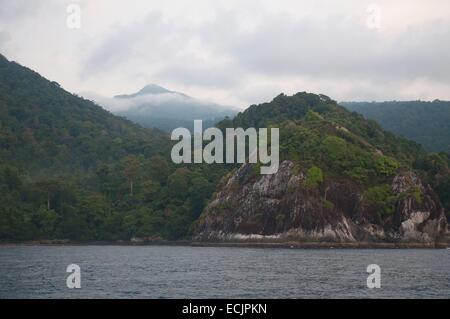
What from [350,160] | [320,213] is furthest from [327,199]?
[350,160]

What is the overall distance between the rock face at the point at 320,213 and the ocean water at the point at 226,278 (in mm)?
47619

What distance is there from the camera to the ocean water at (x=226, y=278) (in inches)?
2456

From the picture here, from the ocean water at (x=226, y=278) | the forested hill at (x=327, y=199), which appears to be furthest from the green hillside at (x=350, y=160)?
the ocean water at (x=226, y=278)

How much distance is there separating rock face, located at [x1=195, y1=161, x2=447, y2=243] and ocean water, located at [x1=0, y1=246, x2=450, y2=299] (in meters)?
47.6

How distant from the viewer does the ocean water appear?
6238 centimetres

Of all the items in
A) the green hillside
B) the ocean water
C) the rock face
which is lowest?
the ocean water

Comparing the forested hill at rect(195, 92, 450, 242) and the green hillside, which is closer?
the forested hill at rect(195, 92, 450, 242)

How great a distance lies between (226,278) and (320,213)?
82839 mm

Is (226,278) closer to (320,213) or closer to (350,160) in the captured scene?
(320,213)

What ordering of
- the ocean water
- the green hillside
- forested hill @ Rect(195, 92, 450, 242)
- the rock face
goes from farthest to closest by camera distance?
the green hillside
forested hill @ Rect(195, 92, 450, 242)
the rock face
the ocean water

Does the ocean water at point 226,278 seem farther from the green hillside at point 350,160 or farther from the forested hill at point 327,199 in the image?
the green hillside at point 350,160

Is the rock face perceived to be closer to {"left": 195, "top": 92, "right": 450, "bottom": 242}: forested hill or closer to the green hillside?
{"left": 195, "top": 92, "right": 450, "bottom": 242}: forested hill

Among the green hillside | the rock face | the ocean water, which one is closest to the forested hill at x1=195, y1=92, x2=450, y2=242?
the rock face
